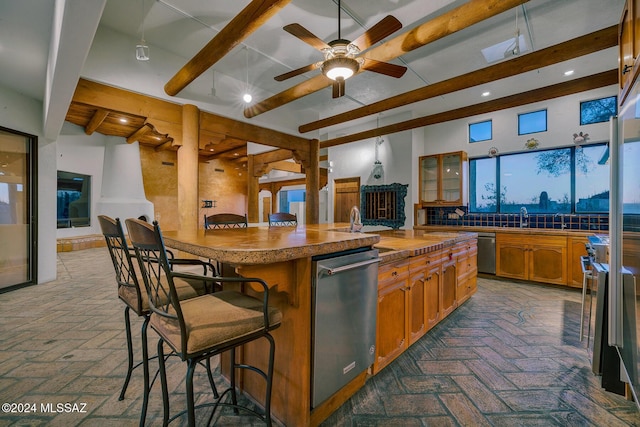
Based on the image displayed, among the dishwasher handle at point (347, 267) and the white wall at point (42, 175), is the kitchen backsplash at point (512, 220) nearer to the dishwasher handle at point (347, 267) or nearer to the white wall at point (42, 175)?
the dishwasher handle at point (347, 267)

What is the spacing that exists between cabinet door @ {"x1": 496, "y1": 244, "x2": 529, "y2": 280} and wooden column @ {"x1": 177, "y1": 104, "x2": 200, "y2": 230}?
16.5ft

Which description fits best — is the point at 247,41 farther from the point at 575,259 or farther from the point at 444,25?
the point at 575,259

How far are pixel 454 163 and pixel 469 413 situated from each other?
16.5ft

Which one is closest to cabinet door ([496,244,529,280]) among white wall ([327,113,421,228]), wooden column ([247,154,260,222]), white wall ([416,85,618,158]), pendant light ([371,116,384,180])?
white wall ([327,113,421,228])

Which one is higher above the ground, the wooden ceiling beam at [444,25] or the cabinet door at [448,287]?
the wooden ceiling beam at [444,25]

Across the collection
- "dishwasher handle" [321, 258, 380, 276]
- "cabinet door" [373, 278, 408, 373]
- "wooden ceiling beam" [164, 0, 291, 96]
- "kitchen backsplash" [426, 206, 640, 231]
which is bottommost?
"cabinet door" [373, 278, 408, 373]

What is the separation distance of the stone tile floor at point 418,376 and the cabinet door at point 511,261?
4.51ft

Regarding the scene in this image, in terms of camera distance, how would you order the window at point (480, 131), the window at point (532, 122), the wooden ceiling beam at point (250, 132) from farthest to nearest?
the window at point (480, 131), the window at point (532, 122), the wooden ceiling beam at point (250, 132)

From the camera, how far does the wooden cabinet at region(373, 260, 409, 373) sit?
185 cm

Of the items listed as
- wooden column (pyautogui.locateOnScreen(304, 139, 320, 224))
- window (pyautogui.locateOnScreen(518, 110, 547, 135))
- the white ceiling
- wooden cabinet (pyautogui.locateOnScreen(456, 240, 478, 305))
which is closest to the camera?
the white ceiling

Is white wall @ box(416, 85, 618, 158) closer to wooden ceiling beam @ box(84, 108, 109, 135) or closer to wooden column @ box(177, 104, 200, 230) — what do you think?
wooden column @ box(177, 104, 200, 230)

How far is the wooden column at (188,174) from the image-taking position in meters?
3.90

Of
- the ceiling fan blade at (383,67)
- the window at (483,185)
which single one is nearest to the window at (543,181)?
the window at (483,185)

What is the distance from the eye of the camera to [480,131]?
5617 millimetres
